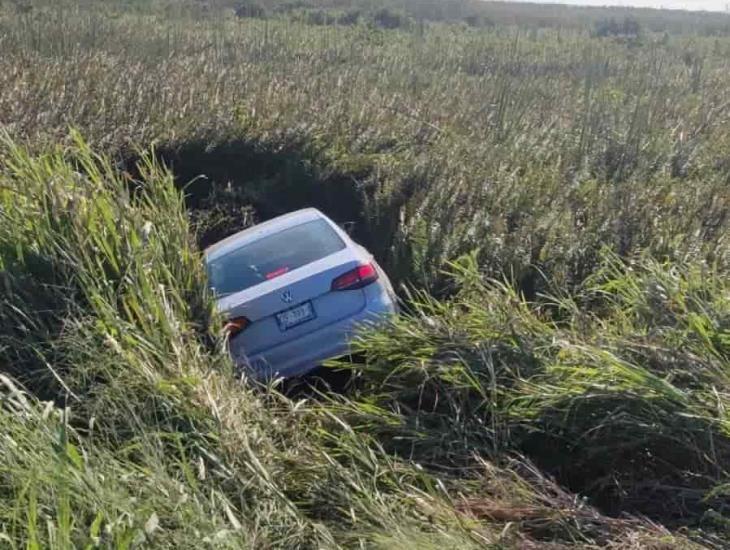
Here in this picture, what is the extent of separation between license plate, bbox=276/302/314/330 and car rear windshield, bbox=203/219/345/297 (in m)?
0.36

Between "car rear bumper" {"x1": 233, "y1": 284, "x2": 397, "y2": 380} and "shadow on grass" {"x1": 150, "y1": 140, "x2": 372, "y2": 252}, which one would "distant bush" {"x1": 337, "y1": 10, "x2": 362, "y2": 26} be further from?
"car rear bumper" {"x1": 233, "y1": 284, "x2": 397, "y2": 380}

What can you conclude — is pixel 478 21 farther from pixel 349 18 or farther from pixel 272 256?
pixel 272 256

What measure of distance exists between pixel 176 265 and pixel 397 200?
13.6ft

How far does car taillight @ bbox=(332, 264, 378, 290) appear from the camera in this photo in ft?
20.8

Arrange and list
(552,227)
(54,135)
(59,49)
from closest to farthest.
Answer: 1. (552,227)
2. (54,135)
3. (59,49)

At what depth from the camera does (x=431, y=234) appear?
838 centimetres

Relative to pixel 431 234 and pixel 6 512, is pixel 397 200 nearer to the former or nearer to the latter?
pixel 431 234

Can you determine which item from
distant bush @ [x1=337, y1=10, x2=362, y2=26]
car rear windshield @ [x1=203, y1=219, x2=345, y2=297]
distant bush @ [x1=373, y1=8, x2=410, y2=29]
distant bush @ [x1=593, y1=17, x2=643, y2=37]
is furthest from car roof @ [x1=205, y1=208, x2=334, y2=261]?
distant bush @ [x1=593, y1=17, x2=643, y2=37]

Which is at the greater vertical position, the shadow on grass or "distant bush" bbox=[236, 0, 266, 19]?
the shadow on grass

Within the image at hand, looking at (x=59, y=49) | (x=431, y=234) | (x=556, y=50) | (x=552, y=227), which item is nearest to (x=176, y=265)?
(x=431, y=234)

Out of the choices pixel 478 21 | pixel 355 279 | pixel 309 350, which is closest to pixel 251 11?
pixel 478 21

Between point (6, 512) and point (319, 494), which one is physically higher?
point (6, 512)

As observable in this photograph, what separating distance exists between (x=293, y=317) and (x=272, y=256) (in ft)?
2.46

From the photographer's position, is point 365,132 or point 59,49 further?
point 59,49
